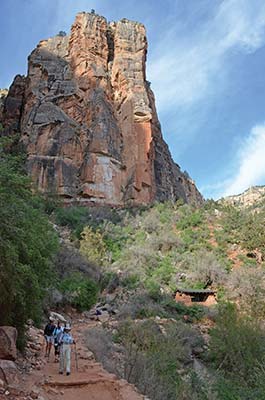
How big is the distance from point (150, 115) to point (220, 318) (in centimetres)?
3164

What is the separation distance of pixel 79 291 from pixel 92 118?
26594 mm

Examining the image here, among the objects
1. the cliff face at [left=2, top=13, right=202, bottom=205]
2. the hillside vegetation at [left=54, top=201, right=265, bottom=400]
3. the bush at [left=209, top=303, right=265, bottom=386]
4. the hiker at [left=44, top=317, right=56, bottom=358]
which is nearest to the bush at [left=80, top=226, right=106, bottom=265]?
the hillside vegetation at [left=54, top=201, right=265, bottom=400]

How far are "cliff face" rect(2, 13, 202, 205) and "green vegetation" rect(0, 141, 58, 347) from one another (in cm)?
2969

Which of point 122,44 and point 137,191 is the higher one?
point 122,44

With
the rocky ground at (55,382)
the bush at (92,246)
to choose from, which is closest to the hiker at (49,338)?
the rocky ground at (55,382)

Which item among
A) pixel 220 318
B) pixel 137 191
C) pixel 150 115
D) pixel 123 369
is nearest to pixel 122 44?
pixel 150 115

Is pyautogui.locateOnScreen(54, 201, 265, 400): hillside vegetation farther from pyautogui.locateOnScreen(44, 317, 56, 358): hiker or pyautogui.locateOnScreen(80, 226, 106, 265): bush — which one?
pyautogui.locateOnScreen(44, 317, 56, 358): hiker

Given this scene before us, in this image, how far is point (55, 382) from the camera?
7238 millimetres

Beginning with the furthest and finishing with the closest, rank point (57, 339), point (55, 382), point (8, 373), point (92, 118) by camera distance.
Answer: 1. point (92, 118)
2. point (57, 339)
3. point (55, 382)
4. point (8, 373)

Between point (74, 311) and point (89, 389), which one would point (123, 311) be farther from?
point (89, 389)

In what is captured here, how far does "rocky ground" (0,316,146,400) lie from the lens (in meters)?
6.32

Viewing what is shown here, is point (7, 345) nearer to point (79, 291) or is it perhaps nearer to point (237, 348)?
point (237, 348)

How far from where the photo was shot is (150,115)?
44031 millimetres

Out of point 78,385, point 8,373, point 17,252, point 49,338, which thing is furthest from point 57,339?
point 8,373
